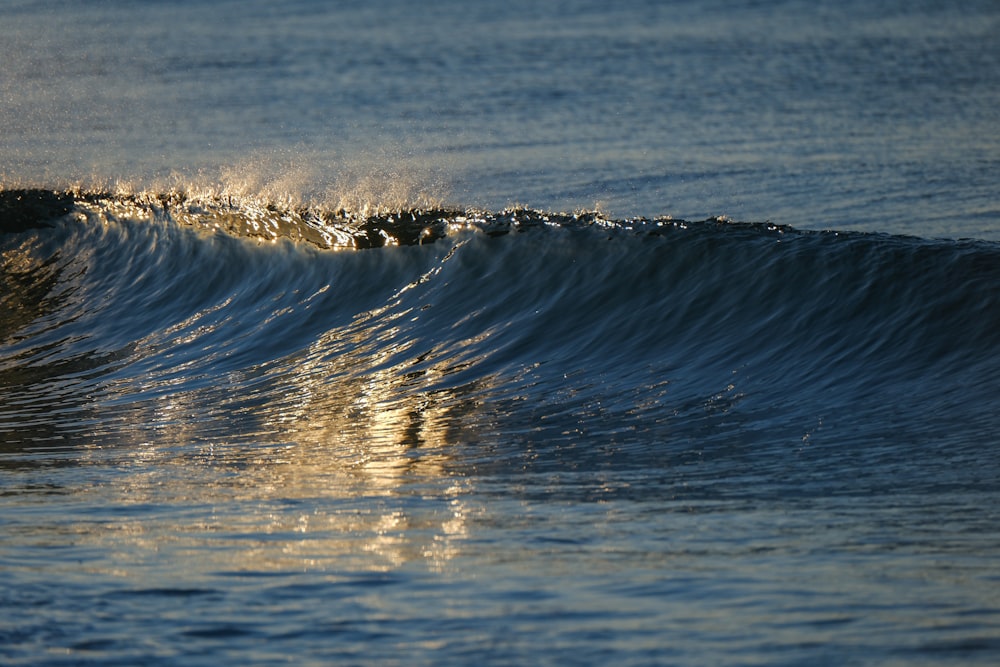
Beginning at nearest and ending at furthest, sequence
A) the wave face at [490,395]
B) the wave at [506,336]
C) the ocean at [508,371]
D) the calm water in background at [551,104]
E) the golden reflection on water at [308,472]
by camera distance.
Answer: the ocean at [508,371]
the wave face at [490,395]
the golden reflection on water at [308,472]
the wave at [506,336]
the calm water in background at [551,104]

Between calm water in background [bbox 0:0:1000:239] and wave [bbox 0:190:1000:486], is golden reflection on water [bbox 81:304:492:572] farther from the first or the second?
calm water in background [bbox 0:0:1000:239]

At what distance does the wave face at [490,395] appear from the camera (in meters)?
4.64

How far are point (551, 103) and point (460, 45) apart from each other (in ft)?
25.6

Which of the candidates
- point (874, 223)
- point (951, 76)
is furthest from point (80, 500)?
point (951, 76)

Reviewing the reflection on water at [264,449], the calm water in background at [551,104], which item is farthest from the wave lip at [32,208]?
the reflection on water at [264,449]

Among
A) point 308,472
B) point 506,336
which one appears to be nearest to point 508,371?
point 506,336

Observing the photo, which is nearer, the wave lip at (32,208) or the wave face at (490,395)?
the wave face at (490,395)

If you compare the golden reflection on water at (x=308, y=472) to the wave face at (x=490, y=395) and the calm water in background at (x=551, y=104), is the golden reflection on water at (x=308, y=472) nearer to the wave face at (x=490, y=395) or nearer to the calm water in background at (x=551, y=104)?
the wave face at (x=490, y=395)

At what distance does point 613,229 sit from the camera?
11133 mm

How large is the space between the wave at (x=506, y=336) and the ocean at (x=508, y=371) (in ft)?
0.12

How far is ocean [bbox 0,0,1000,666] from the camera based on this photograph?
13.3 feet

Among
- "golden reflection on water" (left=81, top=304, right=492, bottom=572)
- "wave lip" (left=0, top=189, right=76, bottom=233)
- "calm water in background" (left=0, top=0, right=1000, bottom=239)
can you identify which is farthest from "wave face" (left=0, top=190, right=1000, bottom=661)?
"calm water in background" (left=0, top=0, right=1000, bottom=239)

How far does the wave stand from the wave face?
0.03m

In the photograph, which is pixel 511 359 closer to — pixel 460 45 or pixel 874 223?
pixel 874 223
